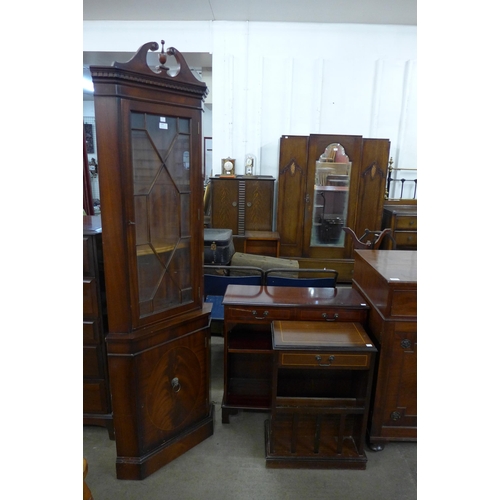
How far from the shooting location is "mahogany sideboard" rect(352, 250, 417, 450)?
5.33 feet

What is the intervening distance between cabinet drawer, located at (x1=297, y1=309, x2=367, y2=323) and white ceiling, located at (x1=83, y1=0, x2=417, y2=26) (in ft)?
11.0

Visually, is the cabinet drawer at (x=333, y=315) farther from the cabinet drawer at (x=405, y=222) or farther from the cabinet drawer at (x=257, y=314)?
the cabinet drawer at (x=405, y=222)

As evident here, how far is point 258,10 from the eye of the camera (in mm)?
3678

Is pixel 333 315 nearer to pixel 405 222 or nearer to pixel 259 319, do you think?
pixel 259 319

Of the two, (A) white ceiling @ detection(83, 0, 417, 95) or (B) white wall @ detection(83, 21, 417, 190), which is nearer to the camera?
(A) white ceiling @ detection(83, 0, 417, 95)

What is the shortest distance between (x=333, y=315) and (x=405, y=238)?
2464 mm

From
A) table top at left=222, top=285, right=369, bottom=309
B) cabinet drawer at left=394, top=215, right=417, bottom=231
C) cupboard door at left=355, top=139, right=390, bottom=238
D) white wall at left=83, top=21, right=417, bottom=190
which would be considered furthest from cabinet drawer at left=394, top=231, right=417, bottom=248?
table top at left=222, top=285, right=369, bottom=309

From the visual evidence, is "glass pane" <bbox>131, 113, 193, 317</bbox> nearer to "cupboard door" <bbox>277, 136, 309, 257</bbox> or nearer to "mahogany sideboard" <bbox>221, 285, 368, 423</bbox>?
"mahogany sideboard" <bbox>221, 285, 368, 423</bbox>

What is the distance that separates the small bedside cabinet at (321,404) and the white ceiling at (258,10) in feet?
11.5

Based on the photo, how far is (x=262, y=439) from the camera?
1.90 metres

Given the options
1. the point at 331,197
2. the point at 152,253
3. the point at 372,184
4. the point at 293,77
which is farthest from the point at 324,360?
the point at 293,77

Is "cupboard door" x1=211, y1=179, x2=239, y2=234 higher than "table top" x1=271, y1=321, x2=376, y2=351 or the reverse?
higher

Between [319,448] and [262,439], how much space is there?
338 millimetres
